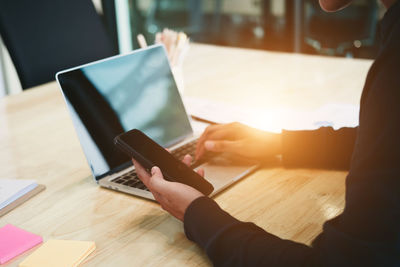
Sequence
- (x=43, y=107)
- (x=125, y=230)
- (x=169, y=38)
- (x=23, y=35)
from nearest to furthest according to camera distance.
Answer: (x=125, y=230), (x=169, y=38), (x=43, y=107), (x=23, y=35)

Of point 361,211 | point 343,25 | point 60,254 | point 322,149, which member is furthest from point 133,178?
point 343,25

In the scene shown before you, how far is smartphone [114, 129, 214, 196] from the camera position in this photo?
0.86m

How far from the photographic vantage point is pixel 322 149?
105cm

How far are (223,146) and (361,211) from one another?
0.51m

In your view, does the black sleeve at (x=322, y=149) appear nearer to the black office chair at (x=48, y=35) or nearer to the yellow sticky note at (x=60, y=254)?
the yellow sticky note at (x=60, y=254)

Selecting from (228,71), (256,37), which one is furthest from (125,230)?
(256,37)

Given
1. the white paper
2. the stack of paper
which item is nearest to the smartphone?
the stack of paper

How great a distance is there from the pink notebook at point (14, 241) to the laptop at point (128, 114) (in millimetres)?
209

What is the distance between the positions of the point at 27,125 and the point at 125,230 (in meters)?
0.71

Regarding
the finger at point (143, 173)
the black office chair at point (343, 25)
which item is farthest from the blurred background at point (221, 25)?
the finger at point (143, 173)

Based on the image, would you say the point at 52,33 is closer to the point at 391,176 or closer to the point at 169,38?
the point at 169,38

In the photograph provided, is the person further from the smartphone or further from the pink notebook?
the pink notebook

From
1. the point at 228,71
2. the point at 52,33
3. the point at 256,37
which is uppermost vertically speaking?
the point at 52,33

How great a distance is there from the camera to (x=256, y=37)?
4914 millimetres
